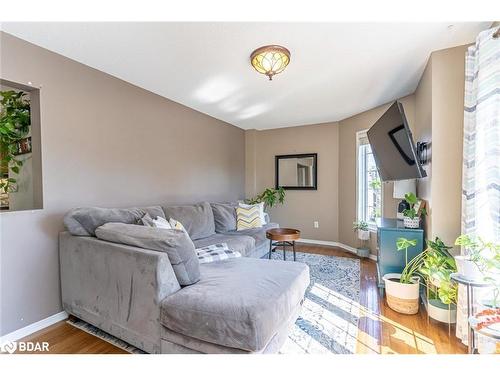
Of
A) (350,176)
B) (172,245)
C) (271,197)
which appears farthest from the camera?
(271,197)

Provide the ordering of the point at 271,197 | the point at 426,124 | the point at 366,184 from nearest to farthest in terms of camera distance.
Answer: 1. the point at 426,124
2. the point at 366,184
3. the point at 271,197

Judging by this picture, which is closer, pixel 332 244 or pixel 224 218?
pixel 224 218

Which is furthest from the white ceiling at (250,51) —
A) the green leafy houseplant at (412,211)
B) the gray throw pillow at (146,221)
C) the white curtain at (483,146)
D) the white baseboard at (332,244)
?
the white baseboard at (332,244)

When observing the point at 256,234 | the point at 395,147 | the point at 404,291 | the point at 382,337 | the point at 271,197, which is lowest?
the point at 382,337

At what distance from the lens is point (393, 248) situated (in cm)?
239

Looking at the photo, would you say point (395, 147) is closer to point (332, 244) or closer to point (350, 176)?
point (350, 176)

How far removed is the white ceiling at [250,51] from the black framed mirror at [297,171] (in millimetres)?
1497

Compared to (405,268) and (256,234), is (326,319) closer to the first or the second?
(405,268)

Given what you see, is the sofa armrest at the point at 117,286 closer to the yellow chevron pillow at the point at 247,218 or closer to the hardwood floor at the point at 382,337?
the hardwood floor at the point at 382,337

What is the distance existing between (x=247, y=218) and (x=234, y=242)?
2.90ft

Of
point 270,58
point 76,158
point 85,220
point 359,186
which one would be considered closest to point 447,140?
point 270,58

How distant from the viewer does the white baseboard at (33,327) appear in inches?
69.6

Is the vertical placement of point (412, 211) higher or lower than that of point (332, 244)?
higher
